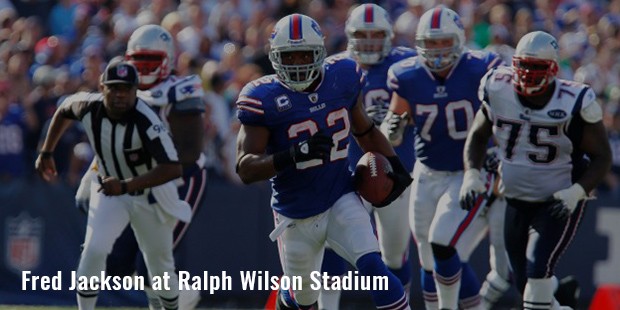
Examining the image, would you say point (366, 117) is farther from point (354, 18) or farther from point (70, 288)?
point (70, 288)

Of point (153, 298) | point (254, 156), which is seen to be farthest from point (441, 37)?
point (153, 298)

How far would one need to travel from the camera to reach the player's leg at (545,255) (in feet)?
25.9

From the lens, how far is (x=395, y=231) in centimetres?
932

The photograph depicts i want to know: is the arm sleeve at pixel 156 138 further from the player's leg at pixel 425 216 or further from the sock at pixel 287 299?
the player's leg at pixel 425 216

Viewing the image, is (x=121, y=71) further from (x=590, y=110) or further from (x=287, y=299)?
(x=590, y=110)

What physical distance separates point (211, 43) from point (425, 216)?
18.1ft

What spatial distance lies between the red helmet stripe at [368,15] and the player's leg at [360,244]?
2430 millimetres

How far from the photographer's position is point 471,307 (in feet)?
29.5

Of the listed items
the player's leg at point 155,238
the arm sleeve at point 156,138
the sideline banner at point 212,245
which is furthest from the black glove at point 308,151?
the sideline banner at point 212,245

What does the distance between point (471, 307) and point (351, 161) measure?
1.31m

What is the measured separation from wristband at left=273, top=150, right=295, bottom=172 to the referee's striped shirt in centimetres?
126

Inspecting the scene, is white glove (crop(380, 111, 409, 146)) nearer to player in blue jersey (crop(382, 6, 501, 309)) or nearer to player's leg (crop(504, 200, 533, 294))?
player in blue jersey (crop(382, 6, 501, 309))

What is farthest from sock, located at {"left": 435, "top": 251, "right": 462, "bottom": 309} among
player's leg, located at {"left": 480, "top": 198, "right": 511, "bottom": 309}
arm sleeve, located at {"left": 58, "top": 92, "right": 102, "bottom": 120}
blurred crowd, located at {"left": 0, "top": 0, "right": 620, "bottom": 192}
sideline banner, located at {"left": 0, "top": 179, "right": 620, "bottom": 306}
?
blurred crowd, located at {"left": 0, "top": 0, "right": 620, "bottom": 192}

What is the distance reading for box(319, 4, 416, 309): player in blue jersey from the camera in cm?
933
